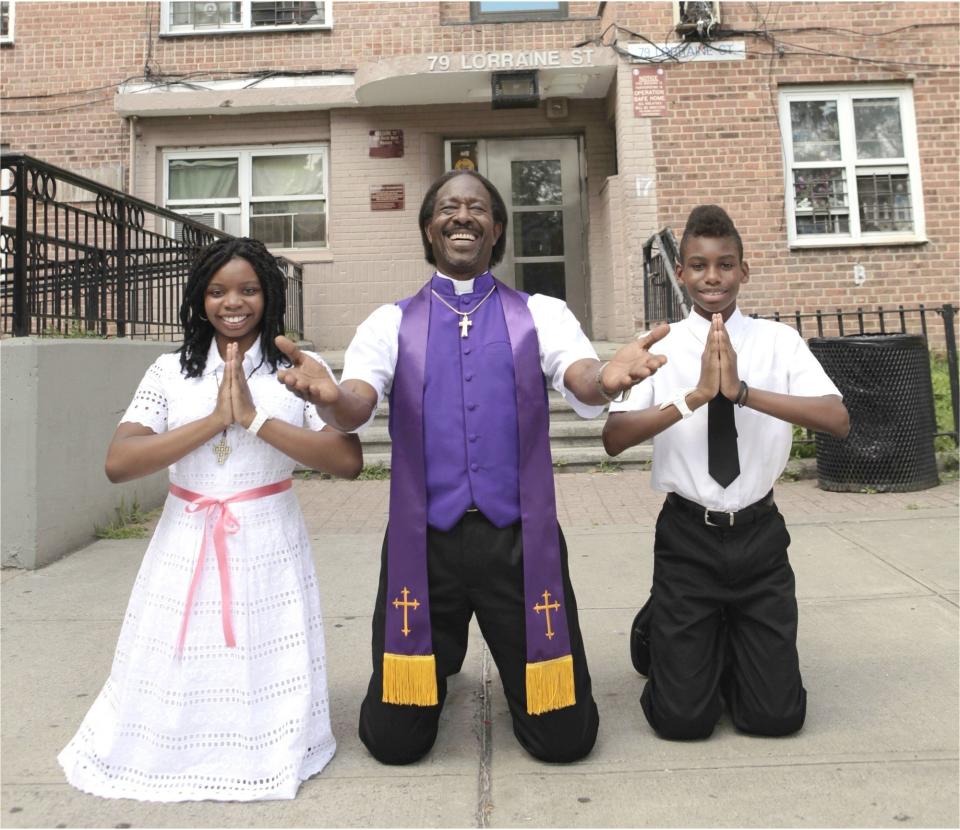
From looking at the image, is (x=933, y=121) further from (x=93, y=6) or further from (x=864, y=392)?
(x=93, y=6)

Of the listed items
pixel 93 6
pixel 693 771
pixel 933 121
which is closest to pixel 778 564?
pixel 693 771

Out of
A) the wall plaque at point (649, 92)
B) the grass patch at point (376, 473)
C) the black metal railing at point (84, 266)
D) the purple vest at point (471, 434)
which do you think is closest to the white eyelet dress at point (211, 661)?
the purple vest at point (471, 434)

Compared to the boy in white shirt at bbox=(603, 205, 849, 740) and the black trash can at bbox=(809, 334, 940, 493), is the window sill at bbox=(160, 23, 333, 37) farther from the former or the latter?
the boy in white shirt at bbox=(603, 205, 849, 740)

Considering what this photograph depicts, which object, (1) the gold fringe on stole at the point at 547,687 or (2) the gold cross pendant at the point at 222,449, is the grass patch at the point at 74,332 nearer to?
(2) the gold cross pendant at the point at 222,449

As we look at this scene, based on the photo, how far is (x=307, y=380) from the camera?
2.16m

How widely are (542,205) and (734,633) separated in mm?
9307

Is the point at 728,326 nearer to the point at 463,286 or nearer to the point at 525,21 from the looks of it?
the point at 463,286

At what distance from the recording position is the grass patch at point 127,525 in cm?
545

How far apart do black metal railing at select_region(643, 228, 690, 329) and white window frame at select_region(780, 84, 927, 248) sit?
74.3 inches

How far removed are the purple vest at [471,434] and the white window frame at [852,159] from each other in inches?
338

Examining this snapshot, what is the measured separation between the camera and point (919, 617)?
372 cm

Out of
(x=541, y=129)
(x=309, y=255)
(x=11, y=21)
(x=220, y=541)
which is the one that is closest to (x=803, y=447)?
(x=220, y=541)

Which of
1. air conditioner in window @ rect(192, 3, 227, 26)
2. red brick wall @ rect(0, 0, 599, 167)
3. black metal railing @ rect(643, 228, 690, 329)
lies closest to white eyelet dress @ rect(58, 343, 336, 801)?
black metal railing @ rect(643, 228, 690, 329)

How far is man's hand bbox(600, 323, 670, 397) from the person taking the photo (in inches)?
83.8
